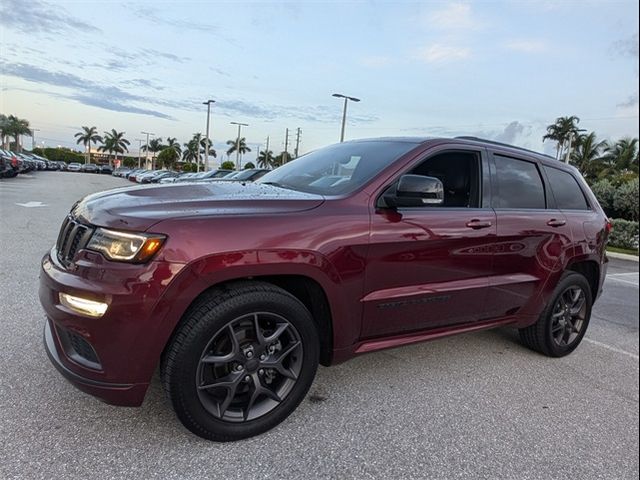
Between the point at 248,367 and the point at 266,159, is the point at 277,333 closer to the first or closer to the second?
the point at 248,367

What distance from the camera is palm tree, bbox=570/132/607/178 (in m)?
47.8

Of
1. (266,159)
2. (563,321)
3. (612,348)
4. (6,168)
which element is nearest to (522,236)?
(563,321)

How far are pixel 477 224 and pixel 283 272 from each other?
158 cm

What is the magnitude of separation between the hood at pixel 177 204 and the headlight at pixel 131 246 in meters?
0.04

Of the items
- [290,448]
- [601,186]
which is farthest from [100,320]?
[601,186]

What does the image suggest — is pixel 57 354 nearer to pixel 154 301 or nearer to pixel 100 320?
pixel 100 320

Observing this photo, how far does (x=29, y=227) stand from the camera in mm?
8398

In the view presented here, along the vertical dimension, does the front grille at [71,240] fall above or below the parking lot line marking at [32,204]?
above

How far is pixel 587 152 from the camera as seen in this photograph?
159ft

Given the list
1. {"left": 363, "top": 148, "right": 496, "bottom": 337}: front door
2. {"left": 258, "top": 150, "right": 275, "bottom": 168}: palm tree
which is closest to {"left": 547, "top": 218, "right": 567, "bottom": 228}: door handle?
{"left": 363, "top": 148, "right": 496, "bottom": 337}: front door

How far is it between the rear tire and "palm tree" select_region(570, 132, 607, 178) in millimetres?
50575

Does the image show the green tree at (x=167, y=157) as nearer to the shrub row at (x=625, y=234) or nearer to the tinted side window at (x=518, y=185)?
the shrub row at (x=625, y=234)

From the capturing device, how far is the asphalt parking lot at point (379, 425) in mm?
2305

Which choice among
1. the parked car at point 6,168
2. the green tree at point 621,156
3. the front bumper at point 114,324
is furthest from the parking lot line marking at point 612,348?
the green tree at point 621,156
